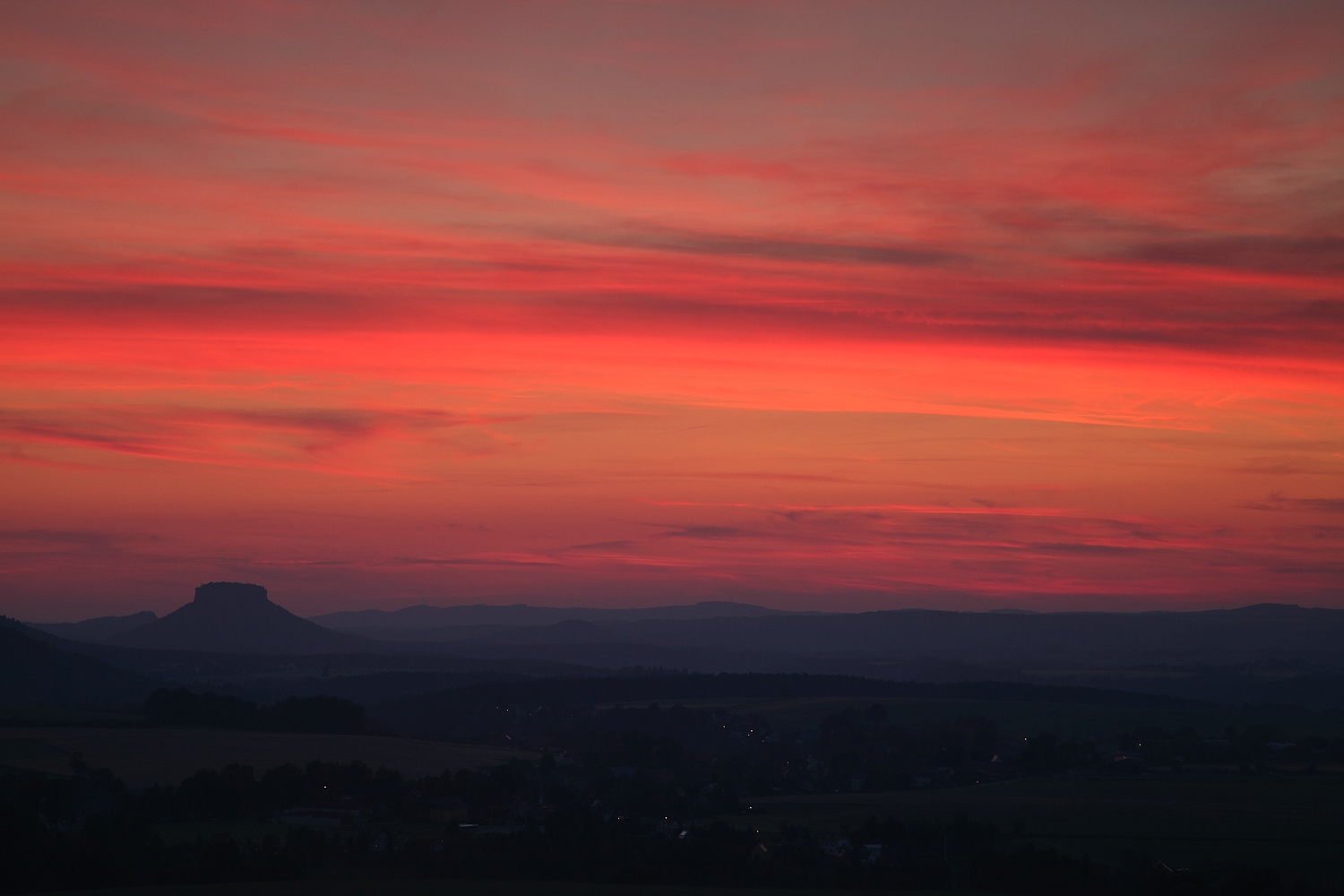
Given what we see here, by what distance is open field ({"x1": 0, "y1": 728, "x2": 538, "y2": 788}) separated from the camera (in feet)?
260

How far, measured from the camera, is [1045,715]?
137500mm

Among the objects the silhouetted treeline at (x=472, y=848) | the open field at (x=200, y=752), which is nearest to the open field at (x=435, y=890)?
the silhouetted treeline at (x=472, y=848)

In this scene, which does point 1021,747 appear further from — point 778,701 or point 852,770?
point 778,701

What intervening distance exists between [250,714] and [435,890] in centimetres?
7751

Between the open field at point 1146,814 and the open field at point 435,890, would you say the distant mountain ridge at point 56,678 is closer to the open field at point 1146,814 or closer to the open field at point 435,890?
the open field at point 1146,814

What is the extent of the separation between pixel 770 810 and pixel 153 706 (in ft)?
213

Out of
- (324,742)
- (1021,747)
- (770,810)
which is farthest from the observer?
(1021,747)

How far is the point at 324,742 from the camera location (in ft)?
327

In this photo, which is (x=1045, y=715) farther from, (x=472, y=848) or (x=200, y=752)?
(x=472, y=848)

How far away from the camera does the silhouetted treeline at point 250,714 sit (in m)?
113

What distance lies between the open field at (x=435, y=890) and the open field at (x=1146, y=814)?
455 inches

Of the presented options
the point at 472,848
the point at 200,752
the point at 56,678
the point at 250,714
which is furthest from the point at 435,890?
the point at 56,678

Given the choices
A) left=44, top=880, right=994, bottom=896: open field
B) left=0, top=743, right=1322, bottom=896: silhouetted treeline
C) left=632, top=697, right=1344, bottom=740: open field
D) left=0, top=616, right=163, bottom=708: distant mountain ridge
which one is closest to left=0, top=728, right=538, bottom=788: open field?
left=0, top=743, right=1322, bottom=896: silhouetted treeline

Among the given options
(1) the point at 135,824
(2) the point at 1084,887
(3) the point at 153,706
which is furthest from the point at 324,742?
(2) the point at 1084,887
